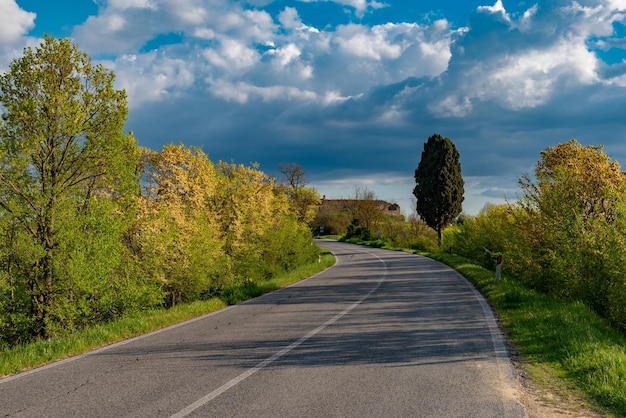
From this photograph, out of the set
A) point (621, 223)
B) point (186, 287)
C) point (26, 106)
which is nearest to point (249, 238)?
point (186, 287)

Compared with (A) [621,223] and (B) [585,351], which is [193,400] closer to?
(B) [585,351]

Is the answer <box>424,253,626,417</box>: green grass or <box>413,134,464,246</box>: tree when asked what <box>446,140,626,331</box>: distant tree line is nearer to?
<box>424,253,626,417</box>: green grass

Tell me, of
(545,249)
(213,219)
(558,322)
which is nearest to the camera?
(558,322)

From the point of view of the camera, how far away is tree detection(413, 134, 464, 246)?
50.8 m

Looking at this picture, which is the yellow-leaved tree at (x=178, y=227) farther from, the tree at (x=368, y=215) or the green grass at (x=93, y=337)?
the tree at (x=368, y=215)

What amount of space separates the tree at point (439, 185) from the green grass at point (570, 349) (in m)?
38.8

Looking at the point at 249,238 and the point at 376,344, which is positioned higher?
the point at 249,238

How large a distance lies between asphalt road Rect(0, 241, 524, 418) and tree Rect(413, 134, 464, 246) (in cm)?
4047

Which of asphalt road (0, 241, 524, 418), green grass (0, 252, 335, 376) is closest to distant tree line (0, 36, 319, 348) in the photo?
green grass (0, 252, 335, 376)

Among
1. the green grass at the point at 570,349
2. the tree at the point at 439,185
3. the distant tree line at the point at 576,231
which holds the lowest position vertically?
the green grass at the point at 570,349

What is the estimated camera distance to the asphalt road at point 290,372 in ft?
17.0

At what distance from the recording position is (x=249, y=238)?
24406 mm

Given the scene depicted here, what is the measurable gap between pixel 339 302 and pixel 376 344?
5842 mm

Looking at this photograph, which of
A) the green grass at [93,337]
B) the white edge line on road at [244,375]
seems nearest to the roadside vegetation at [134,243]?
the green grass at [93,337]
